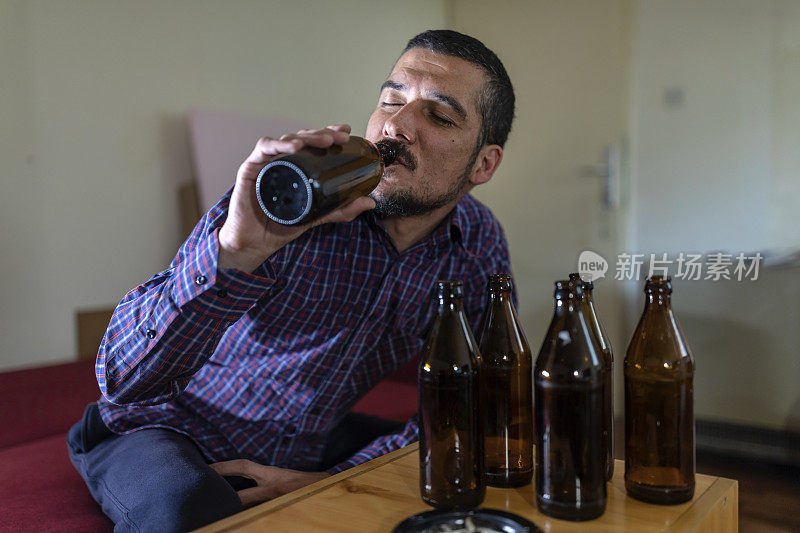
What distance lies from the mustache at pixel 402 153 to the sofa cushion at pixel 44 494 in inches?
31.7

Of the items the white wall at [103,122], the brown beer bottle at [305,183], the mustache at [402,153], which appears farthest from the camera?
the white wall at [103,122]

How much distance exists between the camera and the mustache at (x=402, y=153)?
1137 millimetres

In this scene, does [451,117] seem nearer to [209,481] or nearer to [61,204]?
[209,481]

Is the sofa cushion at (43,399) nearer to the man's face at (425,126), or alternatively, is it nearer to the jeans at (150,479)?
the jeans at (150,479)

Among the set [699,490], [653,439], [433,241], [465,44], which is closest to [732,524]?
[699,490]

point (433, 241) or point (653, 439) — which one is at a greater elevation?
point (433, 241)

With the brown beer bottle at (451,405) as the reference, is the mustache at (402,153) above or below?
above

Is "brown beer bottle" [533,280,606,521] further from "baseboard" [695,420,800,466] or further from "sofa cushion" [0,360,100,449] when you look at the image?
"baseboard" [695,420,800,466]

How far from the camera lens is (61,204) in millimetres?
2283

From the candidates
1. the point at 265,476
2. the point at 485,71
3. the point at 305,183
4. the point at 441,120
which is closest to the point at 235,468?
the point at 265,476

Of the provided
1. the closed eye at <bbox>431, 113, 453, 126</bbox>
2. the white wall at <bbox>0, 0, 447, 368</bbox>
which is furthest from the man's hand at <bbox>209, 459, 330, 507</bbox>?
the white wall at <bbox>0, 0, 447, 368</bbox>

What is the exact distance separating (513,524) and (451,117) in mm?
770

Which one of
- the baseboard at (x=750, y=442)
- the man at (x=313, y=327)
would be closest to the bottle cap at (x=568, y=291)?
the man at (x=313, y=327)

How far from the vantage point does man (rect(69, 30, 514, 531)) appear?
1034 mm
